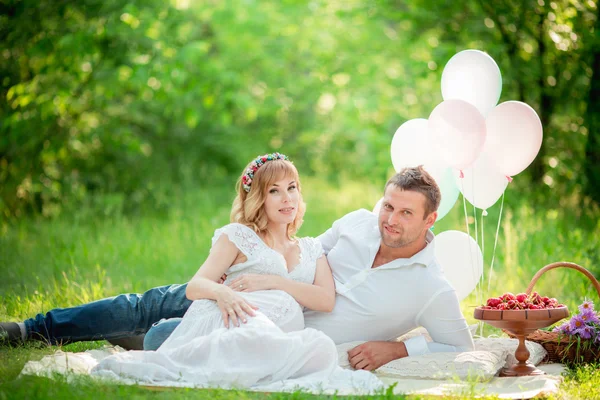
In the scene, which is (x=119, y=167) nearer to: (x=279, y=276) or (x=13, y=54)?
(x=13, y=54)

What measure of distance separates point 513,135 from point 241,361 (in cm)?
201

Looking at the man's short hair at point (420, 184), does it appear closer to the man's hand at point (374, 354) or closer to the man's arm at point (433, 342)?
the man's arm at point (433, 342)

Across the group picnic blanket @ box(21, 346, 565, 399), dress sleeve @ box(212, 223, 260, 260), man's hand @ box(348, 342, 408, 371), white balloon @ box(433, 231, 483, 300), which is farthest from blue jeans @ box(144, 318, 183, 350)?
white balloon @ box(433, 231, 483, 300)

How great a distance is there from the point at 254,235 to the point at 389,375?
101 cm

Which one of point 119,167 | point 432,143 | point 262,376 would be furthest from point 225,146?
point 262,376

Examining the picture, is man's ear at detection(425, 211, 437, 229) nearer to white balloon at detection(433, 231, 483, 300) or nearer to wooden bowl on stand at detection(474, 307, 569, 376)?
white balloon at detection(433, 231, 483, 300)

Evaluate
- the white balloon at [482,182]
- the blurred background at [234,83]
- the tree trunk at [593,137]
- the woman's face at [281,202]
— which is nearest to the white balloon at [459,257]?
the white balloon at [482,182]

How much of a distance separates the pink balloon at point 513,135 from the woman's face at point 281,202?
1257 millimetres

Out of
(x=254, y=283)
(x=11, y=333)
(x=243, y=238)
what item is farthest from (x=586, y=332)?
(x=11, y=333)

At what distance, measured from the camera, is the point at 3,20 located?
8.03 m

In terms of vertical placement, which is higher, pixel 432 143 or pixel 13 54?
pixel 13 54

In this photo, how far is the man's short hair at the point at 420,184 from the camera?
149 inches

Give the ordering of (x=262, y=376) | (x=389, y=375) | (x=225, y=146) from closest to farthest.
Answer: (x=262, y=376), (x=389, y=375), (x=225, y=146)

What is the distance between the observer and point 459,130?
13.1 ft
